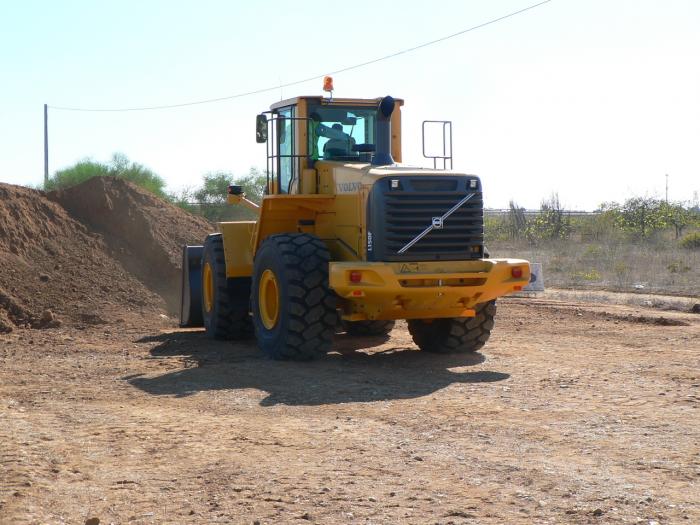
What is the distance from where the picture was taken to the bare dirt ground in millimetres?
5793

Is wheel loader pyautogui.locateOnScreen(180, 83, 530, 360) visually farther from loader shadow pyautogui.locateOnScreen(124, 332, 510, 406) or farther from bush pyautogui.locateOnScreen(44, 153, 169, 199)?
bush pyautogui.locateOnScreen(44, 153, 169, 199)

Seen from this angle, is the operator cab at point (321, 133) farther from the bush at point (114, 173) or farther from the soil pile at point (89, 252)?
the bush at point (114, 173)

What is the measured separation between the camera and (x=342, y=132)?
12445 mm

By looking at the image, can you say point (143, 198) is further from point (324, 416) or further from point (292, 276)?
point (324, 416)

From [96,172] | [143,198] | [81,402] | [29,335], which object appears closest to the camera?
[81,402]

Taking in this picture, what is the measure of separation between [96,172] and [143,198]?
14.5m

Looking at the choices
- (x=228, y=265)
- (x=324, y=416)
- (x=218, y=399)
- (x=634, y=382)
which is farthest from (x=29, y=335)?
(x=634, y=382)

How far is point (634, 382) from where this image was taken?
9961 mm

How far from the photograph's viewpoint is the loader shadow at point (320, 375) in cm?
951

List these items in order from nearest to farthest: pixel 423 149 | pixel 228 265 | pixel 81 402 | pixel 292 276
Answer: pixel 81 402 < pixel 292 276 < pixel 423 149 < pixel 228 265

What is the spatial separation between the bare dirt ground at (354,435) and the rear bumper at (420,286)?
2.12 ft

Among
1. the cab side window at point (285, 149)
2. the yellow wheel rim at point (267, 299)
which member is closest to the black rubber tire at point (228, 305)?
the cab side window at point (285, 149)

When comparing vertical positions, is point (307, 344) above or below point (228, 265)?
below

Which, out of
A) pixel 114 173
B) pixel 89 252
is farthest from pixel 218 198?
pixel 89 252
